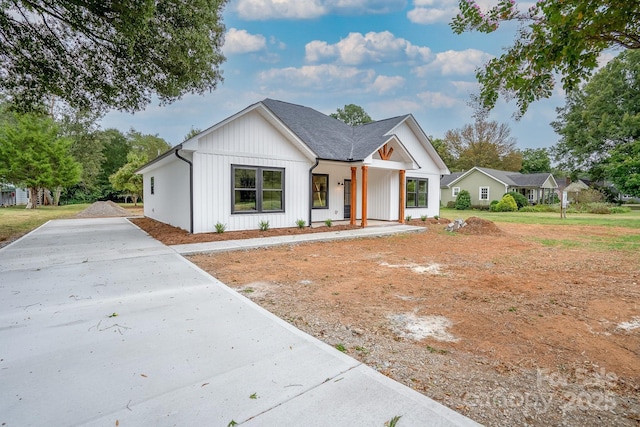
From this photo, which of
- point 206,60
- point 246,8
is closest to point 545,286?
point 206,60

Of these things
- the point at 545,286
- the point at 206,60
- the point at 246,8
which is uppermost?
the point at 246,8

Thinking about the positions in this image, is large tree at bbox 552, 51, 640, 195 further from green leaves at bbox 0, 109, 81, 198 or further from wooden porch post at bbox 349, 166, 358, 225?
green leaves at bbox 0, 109, 81, 198

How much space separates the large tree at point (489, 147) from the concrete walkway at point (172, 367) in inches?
1791

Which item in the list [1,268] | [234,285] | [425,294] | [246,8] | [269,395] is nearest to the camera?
[269,395]

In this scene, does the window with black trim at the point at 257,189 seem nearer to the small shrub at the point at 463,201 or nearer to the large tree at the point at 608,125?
the small shrub at the point at 463,201

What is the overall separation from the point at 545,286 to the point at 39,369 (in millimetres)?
6799

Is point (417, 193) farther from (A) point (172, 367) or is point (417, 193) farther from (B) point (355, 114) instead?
(B) point (355, 114)

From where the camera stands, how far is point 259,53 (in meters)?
19.0

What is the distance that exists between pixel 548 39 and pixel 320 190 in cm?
1130

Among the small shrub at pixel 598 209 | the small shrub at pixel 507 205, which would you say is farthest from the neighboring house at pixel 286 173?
the small shrub at pixel 598 209

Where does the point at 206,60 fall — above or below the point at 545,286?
above

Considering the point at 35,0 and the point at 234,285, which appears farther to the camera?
the point at 35,0

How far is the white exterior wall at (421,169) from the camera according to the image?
15.5 metres

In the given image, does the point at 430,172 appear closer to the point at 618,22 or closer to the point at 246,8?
the point at 246,8
